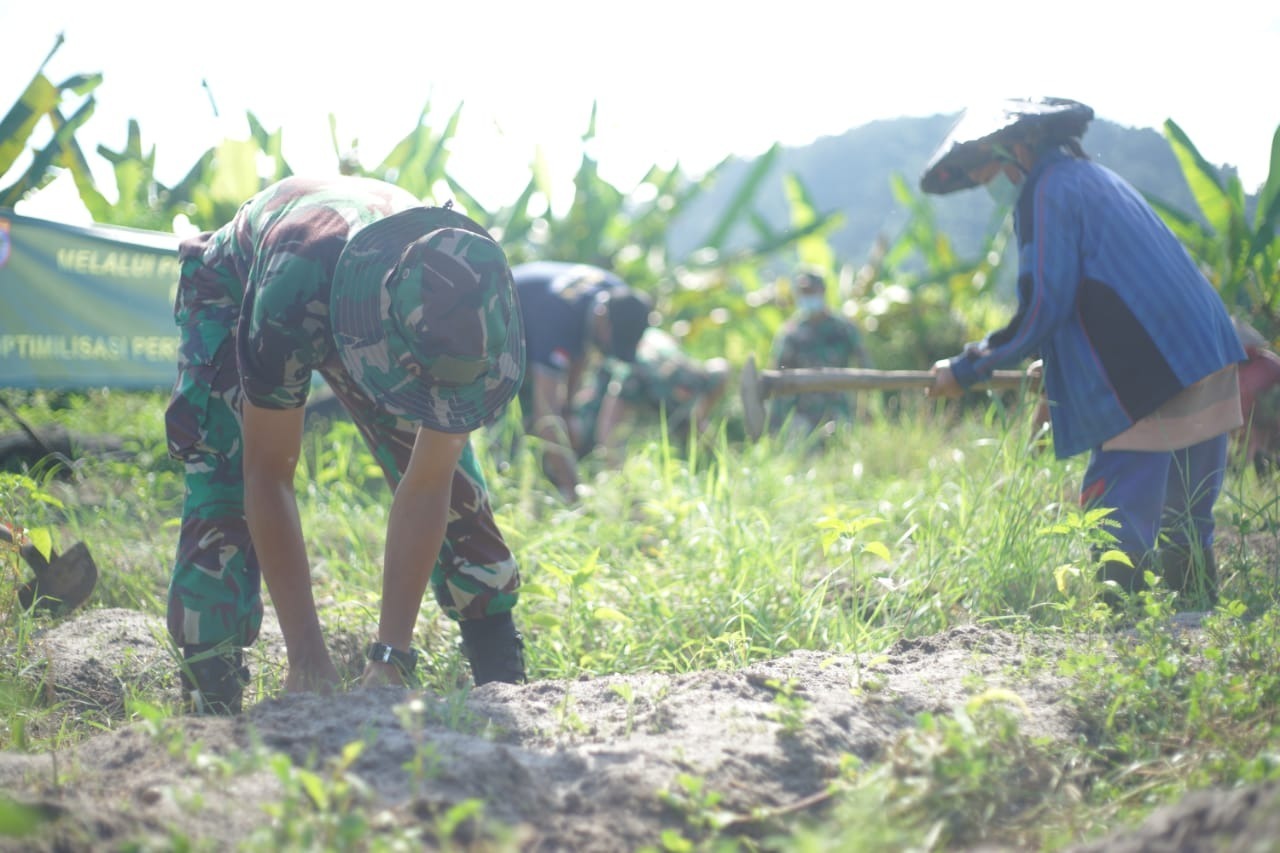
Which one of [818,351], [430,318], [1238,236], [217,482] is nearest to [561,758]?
[430,318]

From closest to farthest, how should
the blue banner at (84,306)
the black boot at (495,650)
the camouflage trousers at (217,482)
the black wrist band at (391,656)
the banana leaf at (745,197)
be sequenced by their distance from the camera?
the black wrist band at (391,656)
the camouflage trousers at (217,482)
the black boot at (495,650)
the blue banner at (84,306)
the banana leaf at (745,197)

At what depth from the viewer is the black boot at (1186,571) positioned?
9.41ft

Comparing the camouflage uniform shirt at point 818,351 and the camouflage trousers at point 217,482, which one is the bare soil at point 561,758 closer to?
the camouflage trousers at point 217,482

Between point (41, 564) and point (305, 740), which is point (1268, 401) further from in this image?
point (41, 564)

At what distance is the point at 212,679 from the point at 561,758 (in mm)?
Result: 1028

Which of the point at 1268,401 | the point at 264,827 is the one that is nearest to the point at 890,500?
the point at 1268,401

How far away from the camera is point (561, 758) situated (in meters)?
1.83

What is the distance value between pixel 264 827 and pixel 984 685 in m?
1.30

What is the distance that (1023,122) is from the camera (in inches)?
116

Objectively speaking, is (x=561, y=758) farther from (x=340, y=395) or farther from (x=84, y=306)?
(x=84, y=306)

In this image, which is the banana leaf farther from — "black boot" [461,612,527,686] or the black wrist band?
the black wrist band

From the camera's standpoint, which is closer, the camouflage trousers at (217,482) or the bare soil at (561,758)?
the bare soil at (561,758)

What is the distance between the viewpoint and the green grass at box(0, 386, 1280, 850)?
174 cm

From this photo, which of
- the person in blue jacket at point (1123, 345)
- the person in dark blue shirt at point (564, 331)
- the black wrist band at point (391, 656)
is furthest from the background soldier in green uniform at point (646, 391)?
the black wrist band at point (391, 656)
